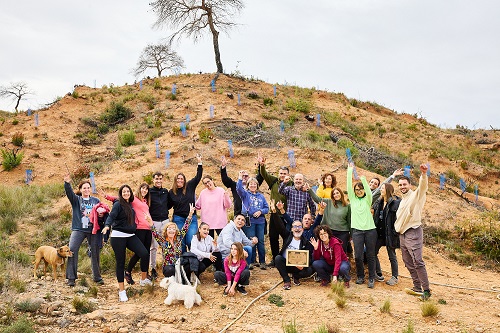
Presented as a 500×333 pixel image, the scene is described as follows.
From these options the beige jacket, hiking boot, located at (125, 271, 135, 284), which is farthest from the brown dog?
the beige jacket

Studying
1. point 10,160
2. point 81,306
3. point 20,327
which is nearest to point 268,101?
point 10,160

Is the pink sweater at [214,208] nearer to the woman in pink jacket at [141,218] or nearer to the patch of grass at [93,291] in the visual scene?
the woman in pink jacket at [141,218]

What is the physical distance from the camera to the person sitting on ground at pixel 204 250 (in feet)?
22.3

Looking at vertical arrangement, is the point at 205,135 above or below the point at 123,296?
above

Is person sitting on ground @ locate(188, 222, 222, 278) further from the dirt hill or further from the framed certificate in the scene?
the framed certificate

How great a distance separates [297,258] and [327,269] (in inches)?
A: 21.5

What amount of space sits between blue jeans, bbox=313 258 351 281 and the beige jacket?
1034mm

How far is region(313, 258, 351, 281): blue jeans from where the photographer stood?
670cm

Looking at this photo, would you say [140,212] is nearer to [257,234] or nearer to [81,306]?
[81,306]

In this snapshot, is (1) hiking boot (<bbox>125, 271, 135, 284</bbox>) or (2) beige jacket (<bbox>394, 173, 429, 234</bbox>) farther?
(1) hiking boot (<bbox>125, 271, 135, 284</bbox>)

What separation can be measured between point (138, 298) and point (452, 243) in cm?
796

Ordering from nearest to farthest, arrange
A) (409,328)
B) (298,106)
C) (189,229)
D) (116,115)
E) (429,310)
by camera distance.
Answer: (409,328) → (429,310) → (189,229) → (116,115) → (298,106)

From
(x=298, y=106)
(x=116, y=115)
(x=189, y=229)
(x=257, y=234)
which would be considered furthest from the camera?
(x=298, y=106)

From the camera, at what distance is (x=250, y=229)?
761cm
